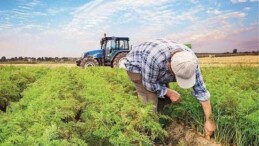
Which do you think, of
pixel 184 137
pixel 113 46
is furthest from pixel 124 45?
pixel 184 137

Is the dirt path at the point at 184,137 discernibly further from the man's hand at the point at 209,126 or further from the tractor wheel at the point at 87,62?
the tractor wheel at the point at 87,62

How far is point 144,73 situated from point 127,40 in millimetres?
17071

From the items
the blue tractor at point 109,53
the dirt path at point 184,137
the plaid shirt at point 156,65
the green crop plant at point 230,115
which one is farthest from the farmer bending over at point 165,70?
the blue tractor at point 109,53

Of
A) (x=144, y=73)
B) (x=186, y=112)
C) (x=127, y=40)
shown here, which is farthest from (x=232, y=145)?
(x=127, y=40)

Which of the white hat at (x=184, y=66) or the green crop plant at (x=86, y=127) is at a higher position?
the white hat at (x=184, y=66)

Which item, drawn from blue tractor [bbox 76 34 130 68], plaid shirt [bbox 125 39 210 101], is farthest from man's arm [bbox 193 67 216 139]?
blue tractor [bbox 76 34 130 68]

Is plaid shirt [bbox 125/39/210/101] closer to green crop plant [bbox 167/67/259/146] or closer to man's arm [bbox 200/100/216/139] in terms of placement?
man's arm [bbox 200/100/216/139]

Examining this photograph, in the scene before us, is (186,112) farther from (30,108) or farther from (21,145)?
(21,145)

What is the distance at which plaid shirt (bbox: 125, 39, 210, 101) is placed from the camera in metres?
5.90

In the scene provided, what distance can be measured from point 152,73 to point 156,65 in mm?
154

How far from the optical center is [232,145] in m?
6.27

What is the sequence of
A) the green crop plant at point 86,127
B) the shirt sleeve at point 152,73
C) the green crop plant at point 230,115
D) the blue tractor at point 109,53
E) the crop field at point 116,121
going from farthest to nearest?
the blue tractor at point 109,53, the shirt sleeve at point 152,73, the green crop plant at point 230,115, the crop field at point 116,121, the green crop plant at point 86,127

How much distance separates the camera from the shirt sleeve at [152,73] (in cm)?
595

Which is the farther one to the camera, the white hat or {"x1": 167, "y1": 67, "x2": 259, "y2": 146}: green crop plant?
{"x1": 167, "y1": 67, "x2": 259, "y2": 146}: green crop plant
